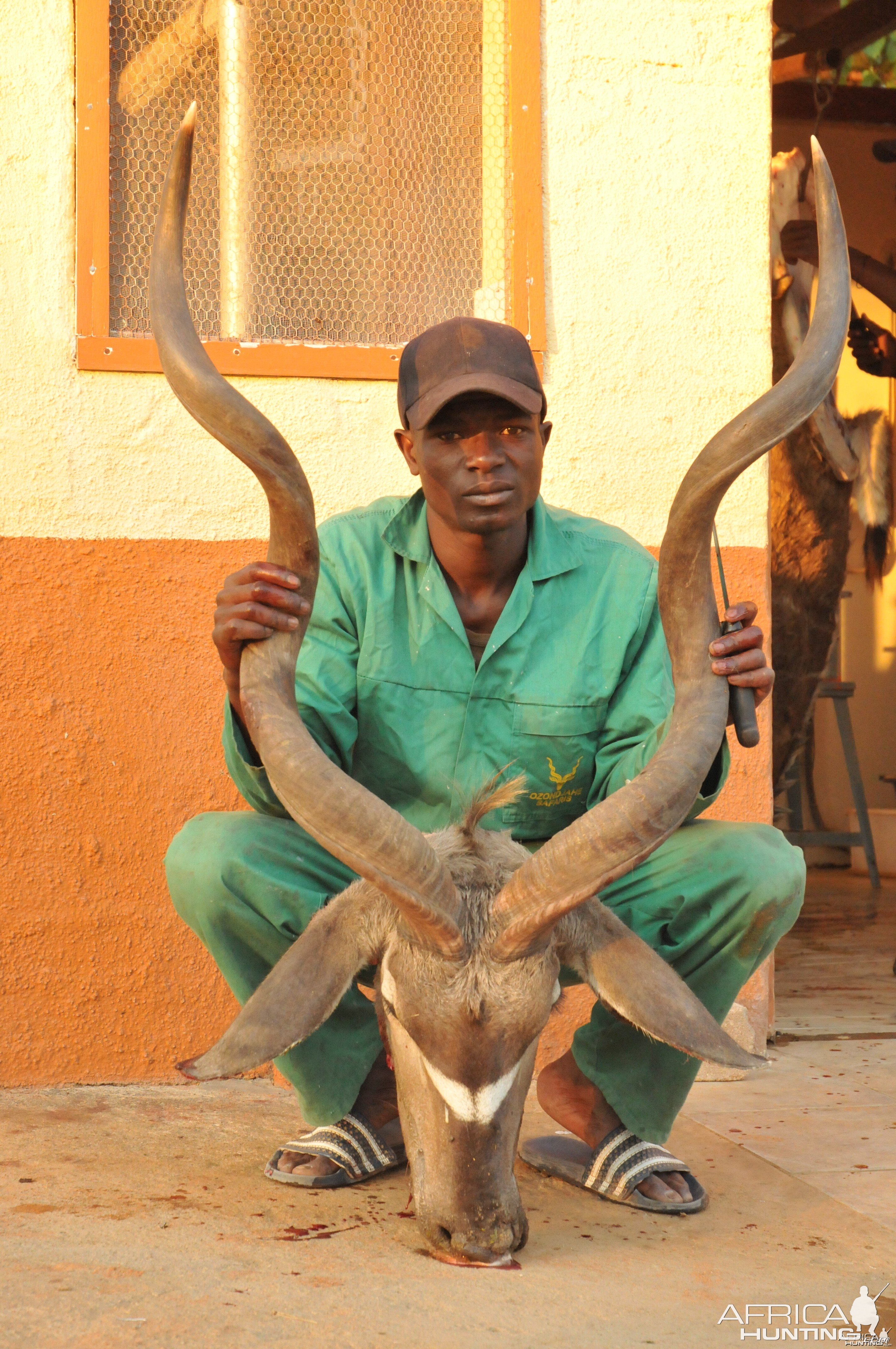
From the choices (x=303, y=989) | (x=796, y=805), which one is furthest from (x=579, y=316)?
(x=796, y=805)

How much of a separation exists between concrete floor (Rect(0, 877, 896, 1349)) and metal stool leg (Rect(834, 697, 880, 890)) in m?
5.20

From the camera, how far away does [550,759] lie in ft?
11.6

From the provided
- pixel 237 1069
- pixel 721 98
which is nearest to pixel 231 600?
→ pixel 237 1069

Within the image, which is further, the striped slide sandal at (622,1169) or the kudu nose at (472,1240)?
the striped slide sandal at (622,1169)

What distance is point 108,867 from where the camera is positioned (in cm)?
424

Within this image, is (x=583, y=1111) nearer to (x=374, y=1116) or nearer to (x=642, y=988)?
(x=374, y=1116)

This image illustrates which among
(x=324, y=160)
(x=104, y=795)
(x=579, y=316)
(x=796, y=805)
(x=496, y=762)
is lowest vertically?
(x=796, y=805)

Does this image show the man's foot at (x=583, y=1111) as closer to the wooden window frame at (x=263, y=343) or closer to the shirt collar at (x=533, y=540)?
the shirt collar at (x=533, y=540)

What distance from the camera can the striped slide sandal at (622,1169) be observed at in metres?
3.21

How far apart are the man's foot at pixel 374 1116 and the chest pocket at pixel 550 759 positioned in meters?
0.67

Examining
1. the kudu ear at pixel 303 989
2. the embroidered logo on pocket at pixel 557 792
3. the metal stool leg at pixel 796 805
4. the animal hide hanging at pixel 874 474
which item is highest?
the animal hide hanging at pixel 874 474

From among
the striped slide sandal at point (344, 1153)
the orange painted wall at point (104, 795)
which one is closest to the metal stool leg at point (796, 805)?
the orange painted wall at point (104, 795)

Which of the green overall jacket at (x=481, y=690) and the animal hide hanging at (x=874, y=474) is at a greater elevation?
the animal hide hanging at (x=874, y=474)

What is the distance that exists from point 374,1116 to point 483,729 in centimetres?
96
